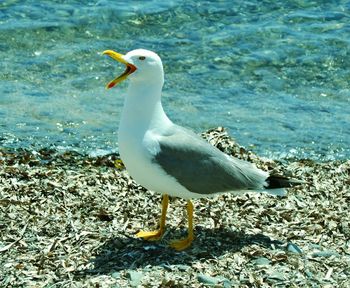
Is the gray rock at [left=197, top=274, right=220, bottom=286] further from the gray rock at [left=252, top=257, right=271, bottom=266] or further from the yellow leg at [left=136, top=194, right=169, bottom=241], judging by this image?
the yellow leg at [left=136, top=194, right=169, bottom=241]

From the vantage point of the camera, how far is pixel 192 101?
1108cm

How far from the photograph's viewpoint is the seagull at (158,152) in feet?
21.0

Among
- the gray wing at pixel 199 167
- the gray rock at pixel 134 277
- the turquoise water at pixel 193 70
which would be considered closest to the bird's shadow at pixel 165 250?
the gray rock at pixel 134 277

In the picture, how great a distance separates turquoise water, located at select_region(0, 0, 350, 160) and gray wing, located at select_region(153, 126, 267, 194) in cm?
282

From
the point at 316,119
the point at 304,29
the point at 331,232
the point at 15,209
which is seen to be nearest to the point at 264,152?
the point at 316,119

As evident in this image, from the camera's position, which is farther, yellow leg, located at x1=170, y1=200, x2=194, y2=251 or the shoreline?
yellow leg, located at x1=170, y1=200, x2=194, y2=251

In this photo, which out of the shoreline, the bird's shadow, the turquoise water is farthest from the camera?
the turquoise water

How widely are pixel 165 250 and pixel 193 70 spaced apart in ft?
19.2

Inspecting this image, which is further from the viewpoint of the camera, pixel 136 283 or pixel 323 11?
pixel 323 11

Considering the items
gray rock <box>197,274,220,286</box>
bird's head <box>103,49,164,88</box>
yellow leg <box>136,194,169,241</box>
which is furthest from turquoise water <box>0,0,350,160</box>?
gray rock <box>197,274,220,286</box>

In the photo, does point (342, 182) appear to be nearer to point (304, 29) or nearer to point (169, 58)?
point (169, 58)

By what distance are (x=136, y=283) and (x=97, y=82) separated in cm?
598

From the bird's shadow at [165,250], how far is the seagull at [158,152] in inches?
3.8

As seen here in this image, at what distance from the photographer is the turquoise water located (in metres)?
10.1
